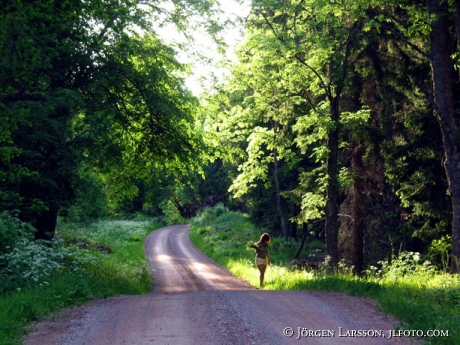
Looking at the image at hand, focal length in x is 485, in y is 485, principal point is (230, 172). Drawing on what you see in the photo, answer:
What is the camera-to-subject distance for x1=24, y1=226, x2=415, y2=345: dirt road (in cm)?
739

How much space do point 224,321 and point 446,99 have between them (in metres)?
9.16

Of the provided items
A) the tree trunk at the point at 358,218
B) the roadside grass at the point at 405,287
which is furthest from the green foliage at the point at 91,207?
the tree trunk at the point at 358,218

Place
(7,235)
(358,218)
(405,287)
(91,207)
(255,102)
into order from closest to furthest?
(405,287) < (7,235) < (358,218) < (255,102) < (91,207)

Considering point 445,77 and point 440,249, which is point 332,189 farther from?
point 445,77

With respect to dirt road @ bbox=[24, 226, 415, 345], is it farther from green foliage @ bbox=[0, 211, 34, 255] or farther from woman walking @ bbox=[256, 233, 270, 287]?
woman walking @ bbox=[256, 233, 270, 287]

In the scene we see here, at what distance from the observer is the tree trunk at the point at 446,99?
42.4 feet

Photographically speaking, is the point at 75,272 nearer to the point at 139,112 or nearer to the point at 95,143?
the point at 95,143

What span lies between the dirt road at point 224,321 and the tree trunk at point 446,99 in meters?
4.12

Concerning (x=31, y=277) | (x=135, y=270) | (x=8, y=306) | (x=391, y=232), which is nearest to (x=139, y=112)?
(x=135, y=270)

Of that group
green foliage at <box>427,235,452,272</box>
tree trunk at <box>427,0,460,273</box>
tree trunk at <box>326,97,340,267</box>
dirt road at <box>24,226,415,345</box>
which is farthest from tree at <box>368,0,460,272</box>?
tree trunk at <box>326,97,340,267</box>

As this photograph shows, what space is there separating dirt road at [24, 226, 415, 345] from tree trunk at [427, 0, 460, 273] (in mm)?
4125

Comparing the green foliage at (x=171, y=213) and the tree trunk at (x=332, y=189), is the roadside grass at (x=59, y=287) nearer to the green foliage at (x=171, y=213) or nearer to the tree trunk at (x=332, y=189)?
the tree trunk at (x=332, y=189)

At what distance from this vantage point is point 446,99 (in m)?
13.5

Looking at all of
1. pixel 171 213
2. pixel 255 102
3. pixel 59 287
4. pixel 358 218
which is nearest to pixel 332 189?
pixel 358 218
